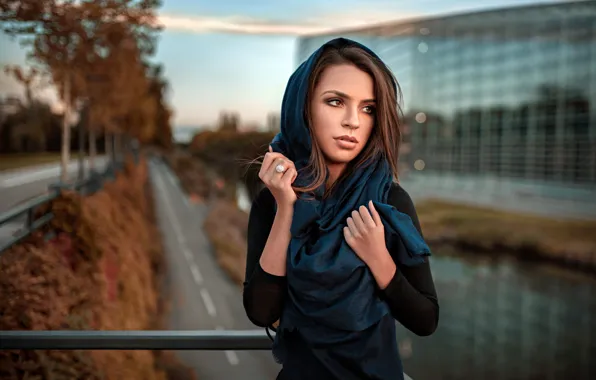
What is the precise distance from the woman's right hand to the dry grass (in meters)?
29.8

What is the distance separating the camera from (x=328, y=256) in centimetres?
117

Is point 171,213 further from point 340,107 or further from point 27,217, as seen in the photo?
point 340,107

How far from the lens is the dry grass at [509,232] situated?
96.3ft

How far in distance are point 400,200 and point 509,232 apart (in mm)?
32986

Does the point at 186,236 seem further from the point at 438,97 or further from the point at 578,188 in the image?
the point at 438,97

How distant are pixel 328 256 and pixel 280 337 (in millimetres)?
222

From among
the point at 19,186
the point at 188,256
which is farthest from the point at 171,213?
the point at 19,186

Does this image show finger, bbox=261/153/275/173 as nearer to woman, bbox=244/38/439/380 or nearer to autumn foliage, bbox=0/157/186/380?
woman, bbox=244/38/439/380

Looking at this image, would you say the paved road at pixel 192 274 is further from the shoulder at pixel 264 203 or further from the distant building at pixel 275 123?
the shoulder at pixel 264 203

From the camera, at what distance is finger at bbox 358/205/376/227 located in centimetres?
116

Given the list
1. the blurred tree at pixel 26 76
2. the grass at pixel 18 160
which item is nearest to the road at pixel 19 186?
the grass at pixel 18 160

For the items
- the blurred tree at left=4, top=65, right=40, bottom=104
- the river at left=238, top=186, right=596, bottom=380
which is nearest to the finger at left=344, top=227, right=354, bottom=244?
the blurred tree at left=4, top=65, right=40, bottom=104

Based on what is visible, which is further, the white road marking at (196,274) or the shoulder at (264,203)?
the white road marking at (196,274)

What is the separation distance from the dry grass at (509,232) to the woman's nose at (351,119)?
1171 inches
